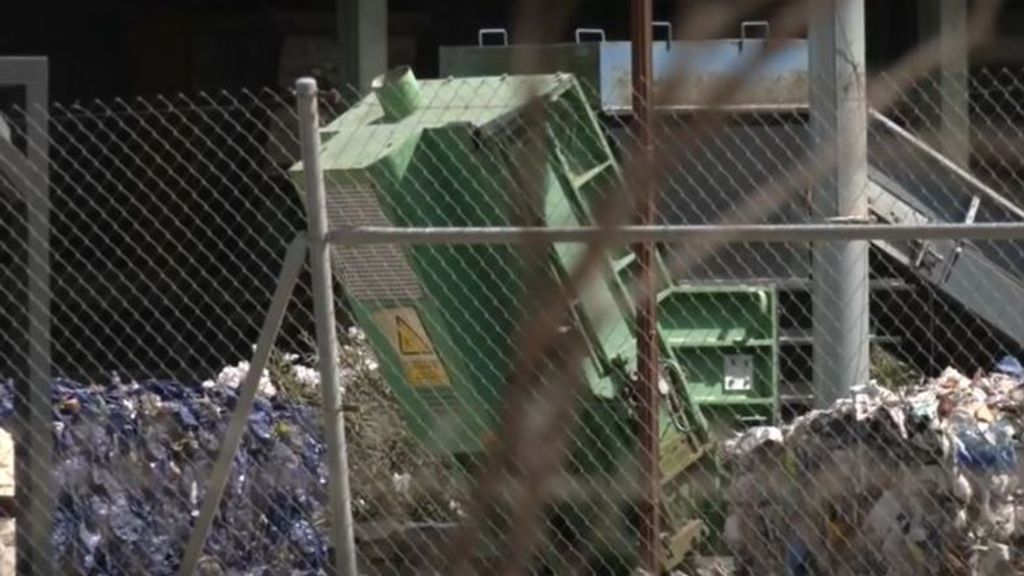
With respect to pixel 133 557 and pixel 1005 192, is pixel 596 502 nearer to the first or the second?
pixel 133 557

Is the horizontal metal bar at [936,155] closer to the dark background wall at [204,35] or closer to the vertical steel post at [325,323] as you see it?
the vertical steel post at [325,323]

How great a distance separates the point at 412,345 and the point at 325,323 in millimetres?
1119

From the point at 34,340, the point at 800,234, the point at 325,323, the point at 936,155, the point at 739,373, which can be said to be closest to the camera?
the point at 936,155

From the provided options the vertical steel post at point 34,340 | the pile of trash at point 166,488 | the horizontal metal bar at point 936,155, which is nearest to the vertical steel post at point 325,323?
the vertical steel post at point 34,340

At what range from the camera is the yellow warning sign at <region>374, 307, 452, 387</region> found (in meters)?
6.57

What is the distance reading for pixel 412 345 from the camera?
6.62 meters

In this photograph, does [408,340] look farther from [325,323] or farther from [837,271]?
[837,271]

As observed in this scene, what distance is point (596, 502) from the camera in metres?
6.08

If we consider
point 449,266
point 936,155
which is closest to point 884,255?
point 449,266

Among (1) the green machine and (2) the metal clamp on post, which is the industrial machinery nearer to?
(2) the metal clamp on post

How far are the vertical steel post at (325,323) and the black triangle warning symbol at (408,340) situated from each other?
1.02m

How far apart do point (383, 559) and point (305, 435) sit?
3.48ft

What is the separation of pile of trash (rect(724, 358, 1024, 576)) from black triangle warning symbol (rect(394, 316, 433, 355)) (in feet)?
3.42

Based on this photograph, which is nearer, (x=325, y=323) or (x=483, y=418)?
(x=483, y=418)
